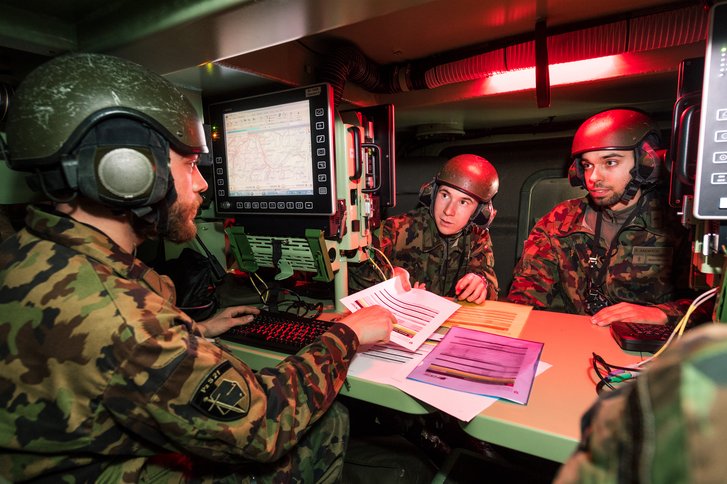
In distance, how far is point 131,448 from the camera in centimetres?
83

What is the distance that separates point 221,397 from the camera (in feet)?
2.60

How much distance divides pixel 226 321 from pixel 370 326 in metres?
0.64

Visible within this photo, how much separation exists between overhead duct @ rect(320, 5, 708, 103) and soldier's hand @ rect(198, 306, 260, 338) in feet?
3.92

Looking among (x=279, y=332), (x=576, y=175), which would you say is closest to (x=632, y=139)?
(x=576, y=175)

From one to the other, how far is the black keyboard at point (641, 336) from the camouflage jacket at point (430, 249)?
1.17 m

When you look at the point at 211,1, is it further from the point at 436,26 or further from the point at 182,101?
the point at 436,26

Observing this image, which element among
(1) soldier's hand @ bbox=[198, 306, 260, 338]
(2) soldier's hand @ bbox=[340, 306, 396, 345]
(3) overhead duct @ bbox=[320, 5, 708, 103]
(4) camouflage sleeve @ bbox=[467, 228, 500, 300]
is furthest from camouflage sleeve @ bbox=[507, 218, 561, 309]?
(1) soldier's hand @ bbox=[198, 306, 260, 338]

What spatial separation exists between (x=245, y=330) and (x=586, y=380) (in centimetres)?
113

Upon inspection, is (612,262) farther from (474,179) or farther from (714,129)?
(714,129)

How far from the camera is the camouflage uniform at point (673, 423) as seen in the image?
252 mm

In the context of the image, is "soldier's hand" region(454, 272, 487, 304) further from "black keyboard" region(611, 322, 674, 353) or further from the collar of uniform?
the collar of uniform

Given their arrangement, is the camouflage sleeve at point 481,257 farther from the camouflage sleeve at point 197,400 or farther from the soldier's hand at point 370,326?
the camouflage sleeve at point 197,400

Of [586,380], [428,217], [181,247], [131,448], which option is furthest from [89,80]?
[428,217]

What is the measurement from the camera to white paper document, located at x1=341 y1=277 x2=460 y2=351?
1.33 meters
